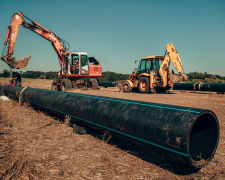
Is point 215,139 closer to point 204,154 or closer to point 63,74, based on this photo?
point 204,154

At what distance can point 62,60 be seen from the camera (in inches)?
646

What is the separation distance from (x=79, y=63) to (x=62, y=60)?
220 centimetres

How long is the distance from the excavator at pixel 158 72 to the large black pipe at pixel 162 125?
10.5 m

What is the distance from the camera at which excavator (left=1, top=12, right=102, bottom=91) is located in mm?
14164

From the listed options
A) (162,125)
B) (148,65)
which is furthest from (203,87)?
(162,125)

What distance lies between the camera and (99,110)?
3805 millimetres

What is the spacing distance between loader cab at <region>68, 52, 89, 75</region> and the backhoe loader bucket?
3.52 metres

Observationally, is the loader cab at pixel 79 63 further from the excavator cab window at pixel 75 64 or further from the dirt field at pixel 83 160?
the dirt field at pixel 83 160

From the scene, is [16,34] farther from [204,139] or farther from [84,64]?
[204,139]

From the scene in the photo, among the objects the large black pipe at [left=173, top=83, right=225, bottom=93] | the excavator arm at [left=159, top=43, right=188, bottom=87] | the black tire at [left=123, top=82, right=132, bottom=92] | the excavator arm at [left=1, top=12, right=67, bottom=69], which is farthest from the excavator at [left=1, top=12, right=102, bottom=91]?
the large black pipe at [left=173, top=83, right=225, bottom=93]

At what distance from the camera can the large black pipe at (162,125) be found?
252 cm

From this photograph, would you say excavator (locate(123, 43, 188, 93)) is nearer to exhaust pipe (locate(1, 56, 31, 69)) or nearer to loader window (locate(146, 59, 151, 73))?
loader window (locate(146, 59, 151, 73))

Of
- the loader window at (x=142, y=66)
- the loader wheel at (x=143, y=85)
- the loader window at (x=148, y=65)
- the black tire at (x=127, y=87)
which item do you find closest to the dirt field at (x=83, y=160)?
the loader wheel at (x=143, y=85)

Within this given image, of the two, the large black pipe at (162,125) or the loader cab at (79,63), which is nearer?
the large black pipe at (162,125)
